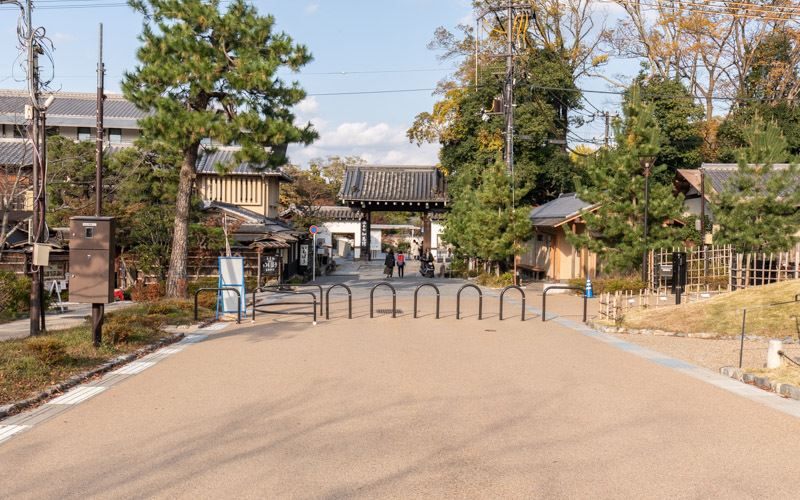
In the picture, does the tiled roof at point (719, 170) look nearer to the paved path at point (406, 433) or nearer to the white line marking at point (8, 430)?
the paved path at point (406, 433)

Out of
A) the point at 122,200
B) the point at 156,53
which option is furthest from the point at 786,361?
the point at 122,200

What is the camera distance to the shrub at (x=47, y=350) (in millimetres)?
8914

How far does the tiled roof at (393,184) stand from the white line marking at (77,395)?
3503cm

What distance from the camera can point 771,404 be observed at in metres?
7.84

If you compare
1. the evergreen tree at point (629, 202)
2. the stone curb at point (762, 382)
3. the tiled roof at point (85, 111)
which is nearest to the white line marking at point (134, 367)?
the stone curb at point (762, 382)

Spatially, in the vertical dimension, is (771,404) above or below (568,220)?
below

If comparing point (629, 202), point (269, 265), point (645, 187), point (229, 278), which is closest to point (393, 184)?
point (269, 265)

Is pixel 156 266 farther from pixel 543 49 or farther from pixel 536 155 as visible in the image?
pixel 543 49

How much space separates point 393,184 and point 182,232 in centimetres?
2659

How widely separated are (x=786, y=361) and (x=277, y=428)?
24.5 feet

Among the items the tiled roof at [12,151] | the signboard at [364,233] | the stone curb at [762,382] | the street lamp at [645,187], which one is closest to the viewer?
the stone curb at [762,382]

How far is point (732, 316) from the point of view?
14.4m

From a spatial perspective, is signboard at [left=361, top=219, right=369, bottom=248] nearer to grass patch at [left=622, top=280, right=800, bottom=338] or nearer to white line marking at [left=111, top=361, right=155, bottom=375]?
grass patch at [left=622, top=280, right=800, bottom=338]

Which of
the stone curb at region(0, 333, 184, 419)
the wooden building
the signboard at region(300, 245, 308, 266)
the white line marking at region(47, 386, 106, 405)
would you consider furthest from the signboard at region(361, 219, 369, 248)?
the white line marking at region(47, 386, 106, 405)
